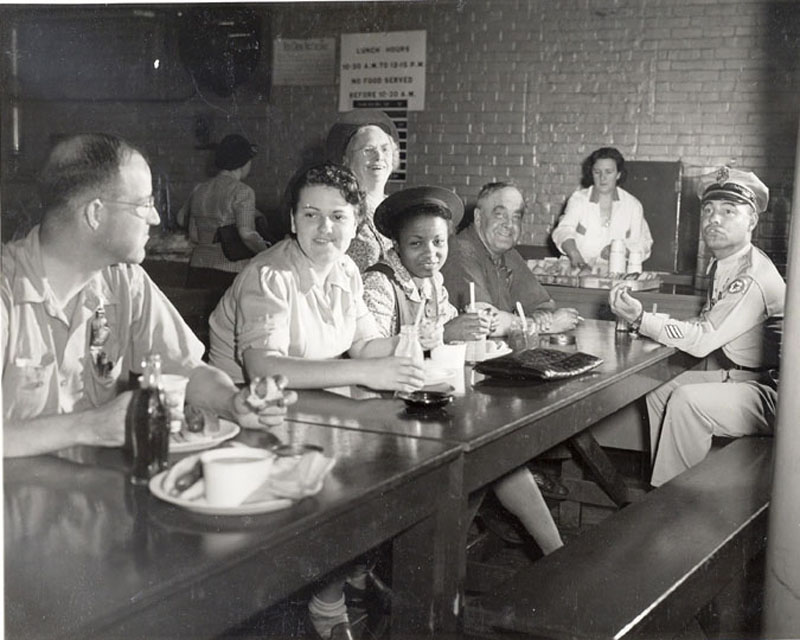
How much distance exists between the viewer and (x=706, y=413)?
3.33 meters

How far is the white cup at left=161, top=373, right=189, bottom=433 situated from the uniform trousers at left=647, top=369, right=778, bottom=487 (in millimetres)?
2076

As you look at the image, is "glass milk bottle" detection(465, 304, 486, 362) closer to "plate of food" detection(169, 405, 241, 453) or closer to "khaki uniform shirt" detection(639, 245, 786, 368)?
"khaki uniform shirt" detection(639, 245, 786, 368)

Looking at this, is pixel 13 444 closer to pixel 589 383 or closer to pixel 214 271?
pixel 589 383

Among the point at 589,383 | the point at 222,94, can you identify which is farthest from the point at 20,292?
the point at 222,94

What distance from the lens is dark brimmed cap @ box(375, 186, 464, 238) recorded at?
2.92 meters

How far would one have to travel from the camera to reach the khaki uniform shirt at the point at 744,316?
10.7 feet

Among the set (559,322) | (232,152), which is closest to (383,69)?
(232,152)

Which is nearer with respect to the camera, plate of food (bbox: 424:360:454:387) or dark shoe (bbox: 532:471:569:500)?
plate of food (bbox: 424:360:454:387)

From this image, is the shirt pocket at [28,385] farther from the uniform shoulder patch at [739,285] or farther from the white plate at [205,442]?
the uniform shoulder patch at [739,285]

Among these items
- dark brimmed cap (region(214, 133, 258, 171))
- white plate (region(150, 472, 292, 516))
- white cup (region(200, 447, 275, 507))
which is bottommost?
white plate (region(150, 472, 292, 516))

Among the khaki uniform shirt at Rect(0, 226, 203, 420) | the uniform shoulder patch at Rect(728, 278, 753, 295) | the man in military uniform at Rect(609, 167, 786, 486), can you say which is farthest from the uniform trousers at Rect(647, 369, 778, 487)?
the khaki uniform shirt at Rect(0, 226, 203, 420)

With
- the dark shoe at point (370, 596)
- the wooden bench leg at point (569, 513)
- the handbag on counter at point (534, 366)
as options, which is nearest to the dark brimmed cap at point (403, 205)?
the handbag on counter at point (534, 366)

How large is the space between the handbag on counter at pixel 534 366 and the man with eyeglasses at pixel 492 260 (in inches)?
37.5

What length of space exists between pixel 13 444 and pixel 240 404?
0.43m
